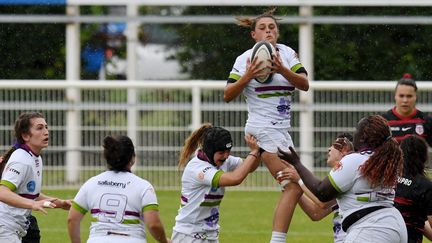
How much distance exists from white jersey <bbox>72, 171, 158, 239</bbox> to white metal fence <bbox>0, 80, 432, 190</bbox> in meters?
10.8

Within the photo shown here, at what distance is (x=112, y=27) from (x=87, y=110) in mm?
6343

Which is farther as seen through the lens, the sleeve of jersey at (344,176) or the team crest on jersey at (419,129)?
the team crest on jersey at (419,129)

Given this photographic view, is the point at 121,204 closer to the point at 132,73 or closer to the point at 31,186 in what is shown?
the point at 31,186

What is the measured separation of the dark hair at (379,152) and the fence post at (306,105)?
10.6m

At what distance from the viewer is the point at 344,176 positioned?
8.60m

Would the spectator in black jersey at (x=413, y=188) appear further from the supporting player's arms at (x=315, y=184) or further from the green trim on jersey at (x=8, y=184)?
the green trim on jersey at (x=8, y=184)

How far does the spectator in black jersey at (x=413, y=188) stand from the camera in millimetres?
9461

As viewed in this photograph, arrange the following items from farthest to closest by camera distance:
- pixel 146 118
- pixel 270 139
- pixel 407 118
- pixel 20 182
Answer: pixel 146 118 → pixel 407 118 → pixel 270 139 → pixel 20 182

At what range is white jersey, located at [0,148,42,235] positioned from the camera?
9.61m

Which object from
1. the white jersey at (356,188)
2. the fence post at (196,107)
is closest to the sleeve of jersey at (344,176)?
the white jersey at (356,188)

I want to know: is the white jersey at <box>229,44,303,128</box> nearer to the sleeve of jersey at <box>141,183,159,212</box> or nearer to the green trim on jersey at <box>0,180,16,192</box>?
the sleeve of jersey at <box>141,183,159,212</box>

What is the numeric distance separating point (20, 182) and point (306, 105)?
10482 mm

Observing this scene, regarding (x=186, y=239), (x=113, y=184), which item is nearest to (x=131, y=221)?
(x=113, y=184)

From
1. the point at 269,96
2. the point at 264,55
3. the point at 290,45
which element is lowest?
the point at 269,96
